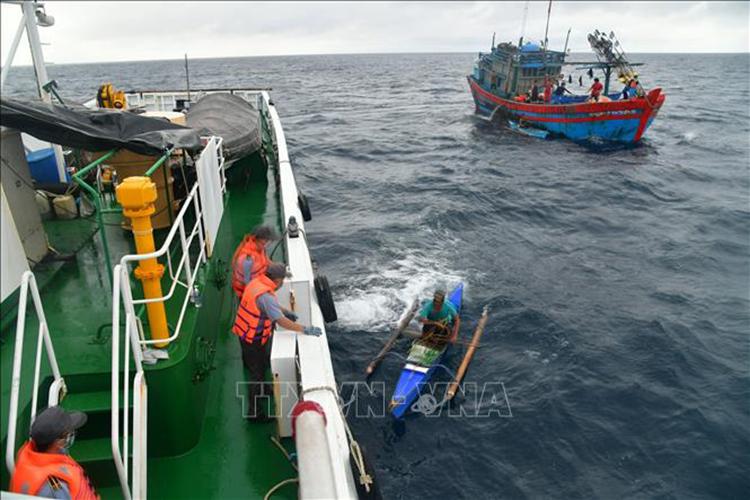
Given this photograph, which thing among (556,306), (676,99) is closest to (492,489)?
(556,306)

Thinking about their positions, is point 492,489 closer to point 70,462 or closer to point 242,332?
point 242,332

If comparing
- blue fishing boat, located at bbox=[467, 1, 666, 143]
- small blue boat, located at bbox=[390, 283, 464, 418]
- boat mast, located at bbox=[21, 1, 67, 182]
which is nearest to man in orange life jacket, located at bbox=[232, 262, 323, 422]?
small blue boat, located at bbox=[390, 283, 464, 418]

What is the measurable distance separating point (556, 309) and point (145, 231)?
33.8 ft

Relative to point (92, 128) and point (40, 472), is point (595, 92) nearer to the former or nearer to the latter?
point (92, 128)

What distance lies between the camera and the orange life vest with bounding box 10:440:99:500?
2.76m

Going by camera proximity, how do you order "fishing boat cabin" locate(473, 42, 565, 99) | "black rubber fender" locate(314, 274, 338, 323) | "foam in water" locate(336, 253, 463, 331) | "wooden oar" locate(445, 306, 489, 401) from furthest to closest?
"fishing boat cabin" locate(473, 42, 565, 99)
"foam in water" locate(336, 253, 463, 331)
"wooden oar" locate(445, 306, 489, 401)
"black rubber fender" locate(314, 274, 338, 323)

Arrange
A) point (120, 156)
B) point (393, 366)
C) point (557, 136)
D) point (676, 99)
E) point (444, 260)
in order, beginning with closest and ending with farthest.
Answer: point (120, 156) < point (393, 366) < point (444, 260) < point (557, 136) < point (676, 99)

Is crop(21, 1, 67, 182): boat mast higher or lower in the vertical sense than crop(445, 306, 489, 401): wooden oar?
higher

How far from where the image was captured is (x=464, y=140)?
34.7m

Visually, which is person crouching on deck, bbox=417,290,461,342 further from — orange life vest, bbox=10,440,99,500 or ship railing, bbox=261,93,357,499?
orange life vest, bbox=10,440,99,500

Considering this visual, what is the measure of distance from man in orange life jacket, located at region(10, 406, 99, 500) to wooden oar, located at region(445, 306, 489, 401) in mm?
6683

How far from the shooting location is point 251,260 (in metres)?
5.40

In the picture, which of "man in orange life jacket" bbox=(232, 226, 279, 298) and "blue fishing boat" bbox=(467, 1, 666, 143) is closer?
"man in orange life jacket" bbox=(232, 226, 279, 298)

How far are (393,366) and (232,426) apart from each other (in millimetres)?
5150
